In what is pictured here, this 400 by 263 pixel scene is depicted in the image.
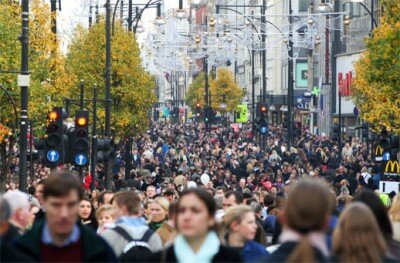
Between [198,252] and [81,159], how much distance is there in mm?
23606

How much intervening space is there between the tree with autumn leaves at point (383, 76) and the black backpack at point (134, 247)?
883 inches

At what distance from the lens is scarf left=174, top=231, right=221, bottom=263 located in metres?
8.98

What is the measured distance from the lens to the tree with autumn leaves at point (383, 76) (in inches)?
1410

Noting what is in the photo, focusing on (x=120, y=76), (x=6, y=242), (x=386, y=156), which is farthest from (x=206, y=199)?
(x=120, y=76)

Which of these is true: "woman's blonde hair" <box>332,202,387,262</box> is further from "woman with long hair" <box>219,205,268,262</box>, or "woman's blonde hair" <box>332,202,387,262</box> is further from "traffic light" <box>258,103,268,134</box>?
"traffic light" <box>258,103,268,134</box>

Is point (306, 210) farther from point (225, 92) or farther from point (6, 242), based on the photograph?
point (225, 92)

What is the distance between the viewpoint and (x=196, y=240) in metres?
9.12

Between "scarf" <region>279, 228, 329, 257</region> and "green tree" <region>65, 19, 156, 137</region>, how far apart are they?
1954 inches

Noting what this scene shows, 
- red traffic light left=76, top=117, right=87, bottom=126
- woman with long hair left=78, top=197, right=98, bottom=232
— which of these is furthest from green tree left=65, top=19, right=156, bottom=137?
woman with long hair left=78, top=197, right=98, bottom=232

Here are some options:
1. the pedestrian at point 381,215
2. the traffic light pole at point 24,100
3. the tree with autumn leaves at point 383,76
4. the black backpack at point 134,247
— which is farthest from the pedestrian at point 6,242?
the tree with autumn leaves at point 383,76

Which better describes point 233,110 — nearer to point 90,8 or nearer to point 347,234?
point 90,8

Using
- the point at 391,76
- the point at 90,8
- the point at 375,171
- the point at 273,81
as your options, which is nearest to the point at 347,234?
the point at 391,76

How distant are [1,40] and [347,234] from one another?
120 ft

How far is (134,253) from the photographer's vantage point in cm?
1167
